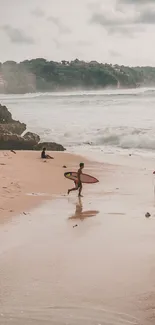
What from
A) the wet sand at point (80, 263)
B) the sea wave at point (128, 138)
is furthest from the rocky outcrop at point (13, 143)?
the wet sand at point (80, 263)

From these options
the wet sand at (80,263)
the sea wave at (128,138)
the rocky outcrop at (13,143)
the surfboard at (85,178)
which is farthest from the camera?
the sea wave at (128,138)

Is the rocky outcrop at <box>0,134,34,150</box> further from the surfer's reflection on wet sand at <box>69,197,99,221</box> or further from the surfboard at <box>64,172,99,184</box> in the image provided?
the surfer's reflection on wet sand at <box>69,197,99,221</box>

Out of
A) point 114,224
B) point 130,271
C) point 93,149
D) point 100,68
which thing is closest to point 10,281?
point 130,271

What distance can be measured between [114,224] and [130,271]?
112 inches

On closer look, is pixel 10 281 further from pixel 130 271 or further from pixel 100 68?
pixel 100 68

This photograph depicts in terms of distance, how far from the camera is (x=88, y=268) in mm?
7500

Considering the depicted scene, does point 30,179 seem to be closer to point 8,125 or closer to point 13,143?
point 13,143

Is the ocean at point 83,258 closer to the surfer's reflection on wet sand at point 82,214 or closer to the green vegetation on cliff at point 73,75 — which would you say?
the surfer's reflection on wet sand at point 82,214

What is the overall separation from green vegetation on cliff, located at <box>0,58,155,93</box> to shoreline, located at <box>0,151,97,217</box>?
476 ft

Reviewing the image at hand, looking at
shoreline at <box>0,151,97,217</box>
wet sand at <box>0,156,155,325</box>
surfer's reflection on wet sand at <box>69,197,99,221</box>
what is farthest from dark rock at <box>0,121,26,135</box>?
surfer's reflection on wet sand at <box>69,197,99,221</box>

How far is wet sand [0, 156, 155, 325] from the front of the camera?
6.03 m

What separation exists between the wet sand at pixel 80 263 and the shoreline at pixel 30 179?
61 cm

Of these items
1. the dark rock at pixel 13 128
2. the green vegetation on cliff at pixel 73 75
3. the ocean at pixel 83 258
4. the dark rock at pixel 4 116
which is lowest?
the ocean at pixel 83 258

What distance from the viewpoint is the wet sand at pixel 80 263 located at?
19.8 ft
